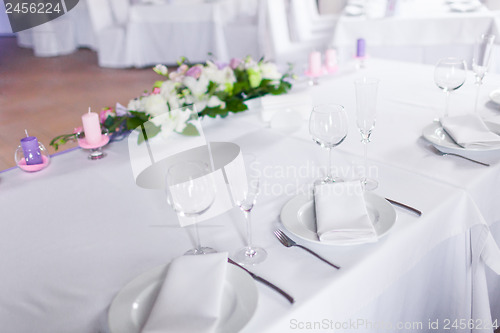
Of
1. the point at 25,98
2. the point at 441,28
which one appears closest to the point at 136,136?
the point at 441,28

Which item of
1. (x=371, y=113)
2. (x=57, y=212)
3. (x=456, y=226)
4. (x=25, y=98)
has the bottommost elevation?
(x=25, y=98)

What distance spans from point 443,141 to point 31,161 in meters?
1.17

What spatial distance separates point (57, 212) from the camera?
3.34 feet

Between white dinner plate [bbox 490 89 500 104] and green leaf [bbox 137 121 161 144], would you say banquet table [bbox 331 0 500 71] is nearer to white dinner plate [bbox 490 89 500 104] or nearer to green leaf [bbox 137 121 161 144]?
white dinner plate [bbox 490 89 500 104]

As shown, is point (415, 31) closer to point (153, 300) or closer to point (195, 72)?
point (195, 72)

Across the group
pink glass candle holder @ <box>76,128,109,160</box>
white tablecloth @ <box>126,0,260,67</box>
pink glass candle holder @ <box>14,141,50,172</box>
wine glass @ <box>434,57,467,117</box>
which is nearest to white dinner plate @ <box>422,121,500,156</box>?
wine glass @ <box>434,57,467,117</box>

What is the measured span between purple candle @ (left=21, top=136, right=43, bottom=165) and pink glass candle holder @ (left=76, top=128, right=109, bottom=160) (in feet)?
0.41

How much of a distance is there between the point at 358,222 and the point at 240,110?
0.78 meters

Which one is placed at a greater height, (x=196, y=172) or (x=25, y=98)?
(x=196, y=172)

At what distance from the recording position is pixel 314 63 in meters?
1.95

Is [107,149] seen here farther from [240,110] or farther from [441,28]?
[441,28]

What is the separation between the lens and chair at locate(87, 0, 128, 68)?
553cm

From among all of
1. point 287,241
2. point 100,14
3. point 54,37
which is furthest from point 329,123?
point 54,37

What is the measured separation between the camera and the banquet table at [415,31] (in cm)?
301
